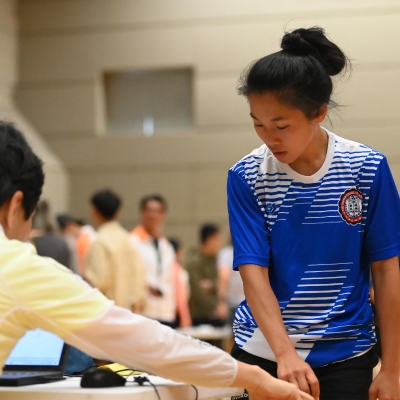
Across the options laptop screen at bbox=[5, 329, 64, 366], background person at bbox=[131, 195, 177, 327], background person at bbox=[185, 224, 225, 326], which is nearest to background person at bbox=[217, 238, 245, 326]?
background person at bbox=[185, 224, 225, 326]

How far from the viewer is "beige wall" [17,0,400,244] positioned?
29.2 ft

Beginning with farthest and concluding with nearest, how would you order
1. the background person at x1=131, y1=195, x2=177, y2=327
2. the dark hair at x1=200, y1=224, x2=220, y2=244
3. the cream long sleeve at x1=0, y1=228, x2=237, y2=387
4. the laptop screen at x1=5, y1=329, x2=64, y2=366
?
the dark hair at x1=200, y1=224, x2=220, y2=244 < the background person at x1=131, y1=195, x2=177, y2=327 < the laptop screen at x1=5, y1=329, x2=64, y2=366 < the cream long sleeve at x1=0, y1=228, x2=237, y2=387

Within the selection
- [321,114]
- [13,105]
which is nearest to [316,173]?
[321,114]

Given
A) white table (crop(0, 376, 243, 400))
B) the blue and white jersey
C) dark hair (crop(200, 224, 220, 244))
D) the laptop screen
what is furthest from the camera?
dark hair (crop(200, 224, 220, 244))

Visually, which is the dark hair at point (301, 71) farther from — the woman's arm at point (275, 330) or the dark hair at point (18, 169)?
the dark hair at point (18, 169)

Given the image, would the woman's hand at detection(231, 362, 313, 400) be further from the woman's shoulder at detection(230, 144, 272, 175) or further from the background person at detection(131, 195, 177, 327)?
the background person at detection(131, 195, 177, 327)

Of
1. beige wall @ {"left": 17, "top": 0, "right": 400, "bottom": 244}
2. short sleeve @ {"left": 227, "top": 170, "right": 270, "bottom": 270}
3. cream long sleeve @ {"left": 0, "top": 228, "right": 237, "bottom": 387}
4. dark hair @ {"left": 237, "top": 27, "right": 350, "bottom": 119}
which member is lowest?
cream long sleeve @ {"left": 0, "top": 228, "right": 237, "bottom": 387}

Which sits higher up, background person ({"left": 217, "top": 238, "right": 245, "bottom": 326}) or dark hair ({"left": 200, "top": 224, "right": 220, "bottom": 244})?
dark hair ({"left": 200, "top": 224, "right": 220, "bottom": 244})

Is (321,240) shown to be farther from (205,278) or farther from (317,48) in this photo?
(205,278)

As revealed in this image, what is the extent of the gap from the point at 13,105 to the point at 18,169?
8798 millimetres

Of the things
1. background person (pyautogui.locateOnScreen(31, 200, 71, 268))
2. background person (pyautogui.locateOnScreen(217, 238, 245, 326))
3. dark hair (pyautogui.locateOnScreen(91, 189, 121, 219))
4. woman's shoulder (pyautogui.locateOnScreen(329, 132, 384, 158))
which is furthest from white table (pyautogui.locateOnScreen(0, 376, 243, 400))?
background person (pyautogui.locateOnScreen(217, 238, 245, 326))

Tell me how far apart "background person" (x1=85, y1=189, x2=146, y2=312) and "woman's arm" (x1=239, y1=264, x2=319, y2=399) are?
11.8ft

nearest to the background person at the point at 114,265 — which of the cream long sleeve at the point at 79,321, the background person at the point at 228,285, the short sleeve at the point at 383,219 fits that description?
the background person at the point at 228,285

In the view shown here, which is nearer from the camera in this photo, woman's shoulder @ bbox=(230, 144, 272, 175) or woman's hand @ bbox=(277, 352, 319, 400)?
woman's hand @ bbox=(277, 352, 319, 400)
